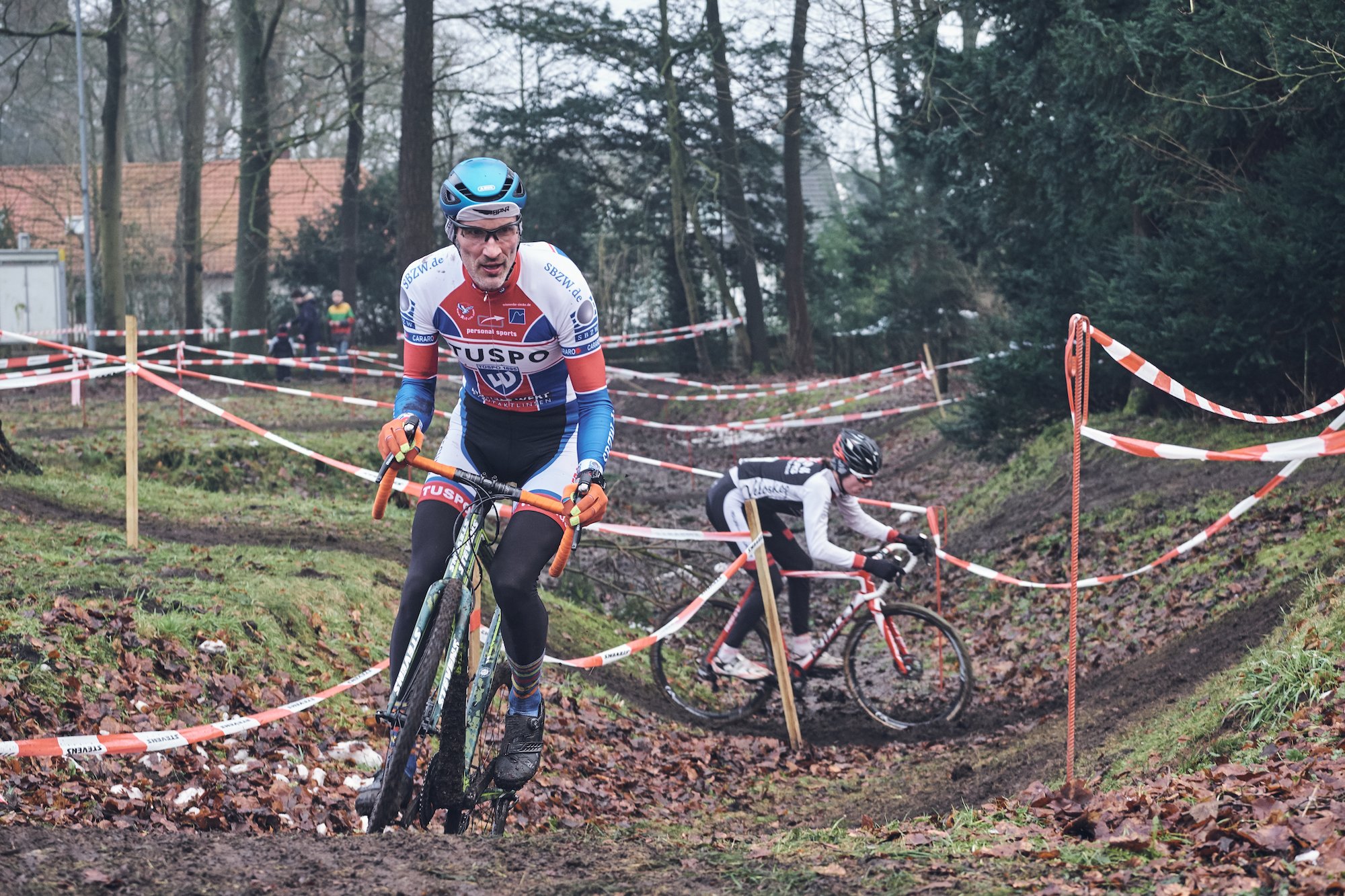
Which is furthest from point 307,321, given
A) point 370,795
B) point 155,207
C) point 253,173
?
point 370,795

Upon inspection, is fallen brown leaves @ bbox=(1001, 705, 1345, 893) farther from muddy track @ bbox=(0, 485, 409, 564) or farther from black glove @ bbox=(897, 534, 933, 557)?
muddy track @ bbox=(0, 485, 409, 564)

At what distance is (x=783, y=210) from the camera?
3434 centimetres

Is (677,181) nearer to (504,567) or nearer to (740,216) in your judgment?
(740,216)

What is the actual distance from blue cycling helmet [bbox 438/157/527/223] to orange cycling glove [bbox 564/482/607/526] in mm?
1094

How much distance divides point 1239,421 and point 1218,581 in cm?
353

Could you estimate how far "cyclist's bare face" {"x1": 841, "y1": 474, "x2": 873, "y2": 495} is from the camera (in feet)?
30.5

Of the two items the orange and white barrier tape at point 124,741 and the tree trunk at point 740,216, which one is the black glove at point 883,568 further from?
the tree trunk at point 740,216

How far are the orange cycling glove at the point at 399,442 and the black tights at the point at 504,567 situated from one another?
299 mm

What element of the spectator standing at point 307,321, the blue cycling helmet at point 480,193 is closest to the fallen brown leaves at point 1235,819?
the blue cycling helmet at point 480,193

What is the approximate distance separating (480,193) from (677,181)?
88.4 feet

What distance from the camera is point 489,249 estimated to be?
5008 millimetres

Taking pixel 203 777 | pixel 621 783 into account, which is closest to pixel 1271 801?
pixel 621 783

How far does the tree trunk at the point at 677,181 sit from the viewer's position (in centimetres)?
2988

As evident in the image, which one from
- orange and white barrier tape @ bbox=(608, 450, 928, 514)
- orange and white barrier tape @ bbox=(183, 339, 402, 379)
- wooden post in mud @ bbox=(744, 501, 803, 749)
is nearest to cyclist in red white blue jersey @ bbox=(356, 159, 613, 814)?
wooden post in mud @ bbox=(744, 501, 803, 749)
